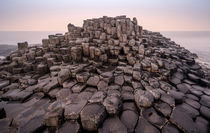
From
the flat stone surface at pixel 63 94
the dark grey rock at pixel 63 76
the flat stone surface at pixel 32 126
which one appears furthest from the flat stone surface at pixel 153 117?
the dark grey rock at pixel 63 76

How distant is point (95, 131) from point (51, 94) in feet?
8.25

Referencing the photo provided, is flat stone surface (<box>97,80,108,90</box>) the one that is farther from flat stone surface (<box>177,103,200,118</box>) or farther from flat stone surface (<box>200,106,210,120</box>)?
flat stone surface (<box>200,106,210,120</box>)

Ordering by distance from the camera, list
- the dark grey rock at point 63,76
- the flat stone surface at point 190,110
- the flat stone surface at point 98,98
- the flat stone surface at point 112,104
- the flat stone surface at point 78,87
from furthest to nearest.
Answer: the dark grey rock at point 63,76, the flat stone surface at point 78,87, the flat stone surface at point 98,98, the flat stone surface at point 190,110, the flat stone surface at point 112,104

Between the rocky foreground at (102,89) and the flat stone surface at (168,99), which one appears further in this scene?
the flat stone surface at (168,99)

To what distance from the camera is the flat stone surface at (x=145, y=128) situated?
2435 mm

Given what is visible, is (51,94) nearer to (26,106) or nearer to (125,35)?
(26,106)

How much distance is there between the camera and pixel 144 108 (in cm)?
301

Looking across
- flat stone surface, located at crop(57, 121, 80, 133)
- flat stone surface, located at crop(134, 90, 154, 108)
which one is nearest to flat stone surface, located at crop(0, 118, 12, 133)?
flat stone surface, located at crop(57, 121, 80, 133)

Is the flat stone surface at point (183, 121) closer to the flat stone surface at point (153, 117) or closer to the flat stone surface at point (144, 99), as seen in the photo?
the flat stone surface at point (153, 117)

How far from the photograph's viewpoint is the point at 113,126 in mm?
2471

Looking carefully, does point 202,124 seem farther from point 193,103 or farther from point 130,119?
point 130,119

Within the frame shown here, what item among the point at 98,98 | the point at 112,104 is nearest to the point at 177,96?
the point at 112,104

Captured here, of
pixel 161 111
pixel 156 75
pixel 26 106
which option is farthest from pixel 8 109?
pixel 156 75

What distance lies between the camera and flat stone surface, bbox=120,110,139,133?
2.51 meters
